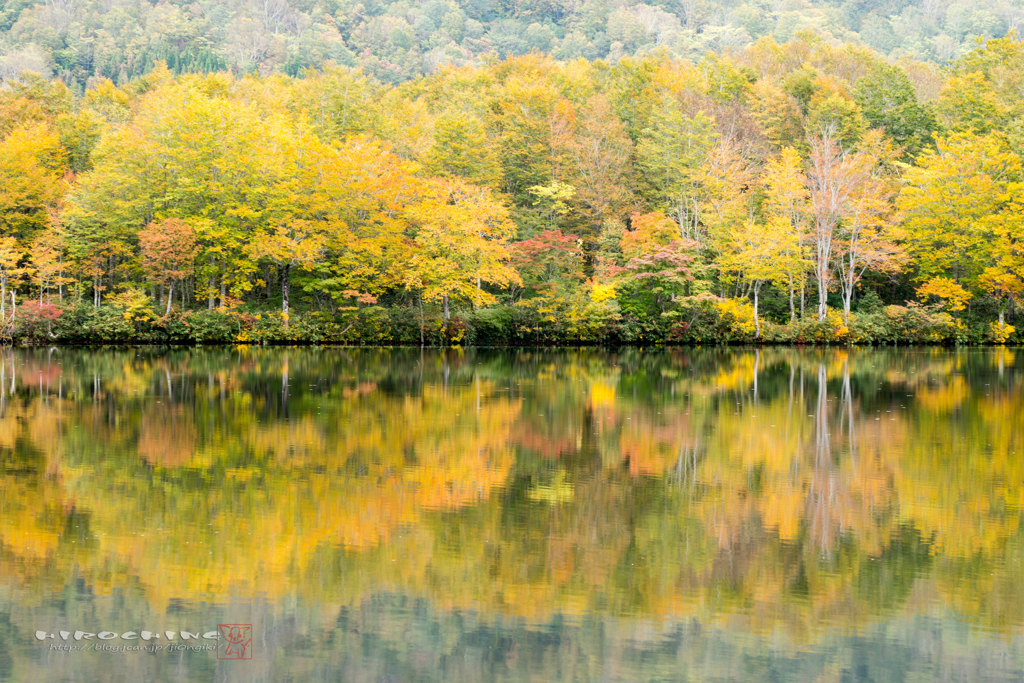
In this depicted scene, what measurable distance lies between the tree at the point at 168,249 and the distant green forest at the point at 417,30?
60.0m

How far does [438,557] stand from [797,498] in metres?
3.39

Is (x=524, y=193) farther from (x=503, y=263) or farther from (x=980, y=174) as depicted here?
(x=980, y=174)

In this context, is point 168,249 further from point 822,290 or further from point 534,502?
point 534,502

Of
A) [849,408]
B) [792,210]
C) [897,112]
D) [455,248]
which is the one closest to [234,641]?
[849,408]

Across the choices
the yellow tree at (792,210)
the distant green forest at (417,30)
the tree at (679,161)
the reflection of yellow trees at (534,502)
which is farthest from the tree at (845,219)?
the distant green forest at (417,30)

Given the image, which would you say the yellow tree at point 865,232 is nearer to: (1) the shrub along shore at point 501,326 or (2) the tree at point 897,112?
(1) the shrub along shore at point 501,326

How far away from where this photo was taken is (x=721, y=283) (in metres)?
39.6

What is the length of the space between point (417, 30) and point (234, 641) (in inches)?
4651

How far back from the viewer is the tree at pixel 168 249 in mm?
34531

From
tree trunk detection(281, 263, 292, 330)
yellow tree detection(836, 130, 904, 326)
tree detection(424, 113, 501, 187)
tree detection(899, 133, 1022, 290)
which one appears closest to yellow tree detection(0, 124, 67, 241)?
tree trunk detection(281, 263, 292, 330)

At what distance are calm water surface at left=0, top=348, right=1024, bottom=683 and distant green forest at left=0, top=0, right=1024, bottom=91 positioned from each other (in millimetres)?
84931

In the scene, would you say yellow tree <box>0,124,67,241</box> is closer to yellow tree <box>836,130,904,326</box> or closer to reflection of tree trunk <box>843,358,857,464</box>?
reflection of tree trunk <box>843,358,857,464</box>

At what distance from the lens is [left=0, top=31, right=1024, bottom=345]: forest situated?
3572cm

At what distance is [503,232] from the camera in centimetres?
3766
